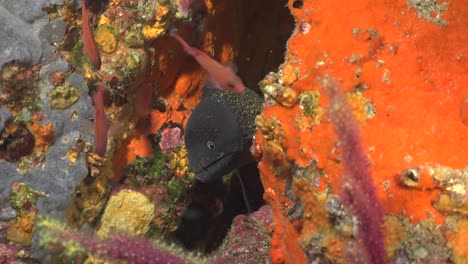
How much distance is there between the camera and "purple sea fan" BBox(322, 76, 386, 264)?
145 cm

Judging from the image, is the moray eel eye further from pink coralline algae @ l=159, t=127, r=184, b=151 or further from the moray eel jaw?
pink coralline algae @ l=159, t=127, r=184, b=151

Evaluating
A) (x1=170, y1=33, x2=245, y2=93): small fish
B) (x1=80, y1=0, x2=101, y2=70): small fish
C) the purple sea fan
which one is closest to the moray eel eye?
(x1=170, y1=33, x2=245, y2=93): small fish

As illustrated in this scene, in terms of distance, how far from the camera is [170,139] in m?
3.76

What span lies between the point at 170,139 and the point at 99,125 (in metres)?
0.86

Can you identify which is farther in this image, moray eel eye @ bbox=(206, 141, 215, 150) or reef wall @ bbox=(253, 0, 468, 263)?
moray eel eye @ bbox=(206, 141, 215, 150)

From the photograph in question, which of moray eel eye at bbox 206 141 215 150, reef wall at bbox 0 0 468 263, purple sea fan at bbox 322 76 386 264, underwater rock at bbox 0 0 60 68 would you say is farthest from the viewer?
moray eel eye at bbox 206 141 215 150

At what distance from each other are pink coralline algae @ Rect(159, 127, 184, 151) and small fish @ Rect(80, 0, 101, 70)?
36.7 inches

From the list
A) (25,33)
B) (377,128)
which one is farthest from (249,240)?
(25,33)

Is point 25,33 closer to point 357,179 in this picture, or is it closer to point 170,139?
point 170,139

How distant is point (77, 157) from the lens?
300cm

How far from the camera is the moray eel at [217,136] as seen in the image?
354 centimetres

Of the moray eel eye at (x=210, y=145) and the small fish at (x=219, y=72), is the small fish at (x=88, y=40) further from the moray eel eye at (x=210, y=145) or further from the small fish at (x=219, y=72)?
the moray eel eye at (x=210, y=145)

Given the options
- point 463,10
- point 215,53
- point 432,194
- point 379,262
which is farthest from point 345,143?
point 215,53

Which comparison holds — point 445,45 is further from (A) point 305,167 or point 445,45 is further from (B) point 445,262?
(B) point 445,262
